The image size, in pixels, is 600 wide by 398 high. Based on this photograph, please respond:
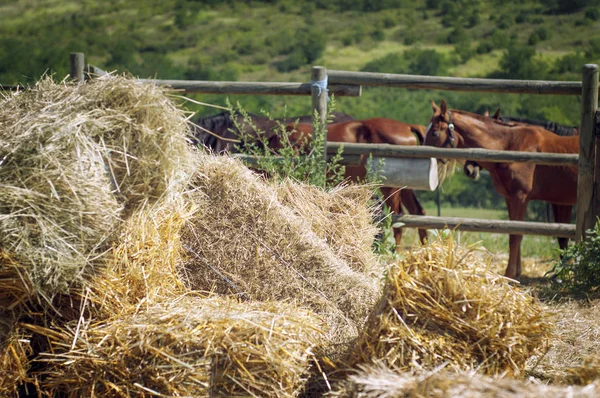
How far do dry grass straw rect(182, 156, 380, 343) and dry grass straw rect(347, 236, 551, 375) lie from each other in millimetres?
524

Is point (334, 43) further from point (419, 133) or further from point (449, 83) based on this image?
point (449, 83)

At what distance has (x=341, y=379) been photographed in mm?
2775

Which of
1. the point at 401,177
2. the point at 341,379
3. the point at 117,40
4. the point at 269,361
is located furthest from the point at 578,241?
the point at 117,40

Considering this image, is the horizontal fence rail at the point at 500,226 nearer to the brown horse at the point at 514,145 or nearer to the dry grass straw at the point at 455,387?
the brown horse at the point at 514,145

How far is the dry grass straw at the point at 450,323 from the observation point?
2.59 metres

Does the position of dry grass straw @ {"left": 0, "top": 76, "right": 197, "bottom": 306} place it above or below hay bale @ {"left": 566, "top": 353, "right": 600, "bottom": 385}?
above

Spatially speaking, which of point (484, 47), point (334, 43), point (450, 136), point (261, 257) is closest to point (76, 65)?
point (261, 257)

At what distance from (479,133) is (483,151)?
1564 mm

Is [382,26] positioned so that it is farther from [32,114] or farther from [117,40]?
[32,114]

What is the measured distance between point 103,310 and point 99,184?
538mm

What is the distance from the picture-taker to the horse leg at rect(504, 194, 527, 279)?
6480 millimetres

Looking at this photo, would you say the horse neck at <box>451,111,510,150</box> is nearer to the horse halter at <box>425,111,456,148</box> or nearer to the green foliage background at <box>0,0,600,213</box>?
the horse halter at <box>425,111,456,148</box>

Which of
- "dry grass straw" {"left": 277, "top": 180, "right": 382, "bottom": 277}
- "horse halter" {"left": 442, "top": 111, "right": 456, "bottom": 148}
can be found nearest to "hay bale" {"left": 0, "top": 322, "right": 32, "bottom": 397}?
"dry grass straw" {"left": 277, "top": 180, "right": 382, "bottom": 277}

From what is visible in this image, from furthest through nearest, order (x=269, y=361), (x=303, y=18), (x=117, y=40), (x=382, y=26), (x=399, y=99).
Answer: (x=303, y=18) < (x=382, y=26) < (x=117, y=40) < (x=399, y=99) < (x=269, y=361)
